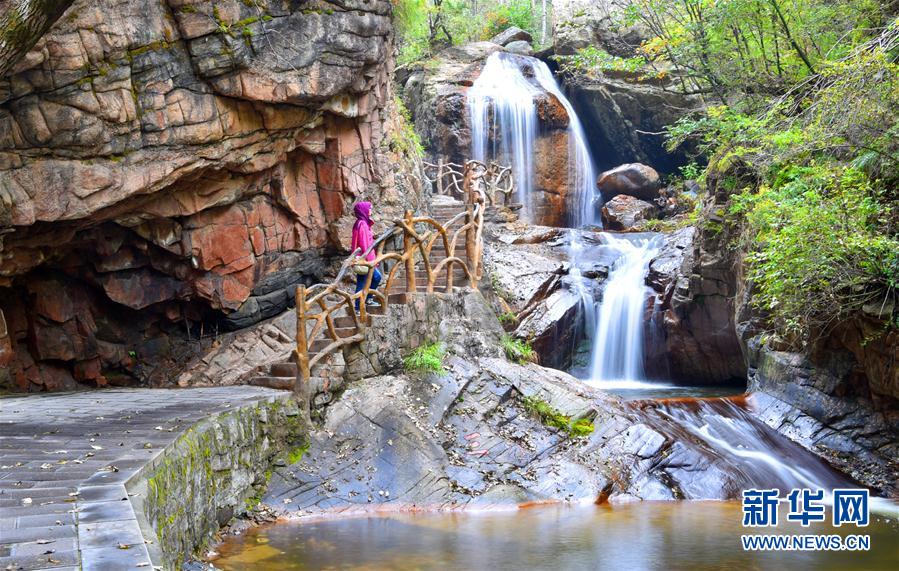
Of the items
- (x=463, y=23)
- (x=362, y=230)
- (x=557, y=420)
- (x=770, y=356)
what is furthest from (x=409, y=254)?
(x=463, y=23)

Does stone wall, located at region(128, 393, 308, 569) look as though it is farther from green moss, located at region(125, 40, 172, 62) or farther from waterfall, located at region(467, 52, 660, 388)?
waterfall, located at region(467, 52, 660, 388)

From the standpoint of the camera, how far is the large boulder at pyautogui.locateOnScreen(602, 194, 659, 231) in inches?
855

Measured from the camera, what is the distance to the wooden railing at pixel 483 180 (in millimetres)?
19938

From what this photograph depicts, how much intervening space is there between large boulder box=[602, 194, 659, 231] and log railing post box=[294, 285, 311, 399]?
14988 millimetres

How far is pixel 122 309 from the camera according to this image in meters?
12.0

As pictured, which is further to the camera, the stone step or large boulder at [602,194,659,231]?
large boulder at [602,194,659,231]

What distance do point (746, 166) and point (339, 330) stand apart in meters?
8.02

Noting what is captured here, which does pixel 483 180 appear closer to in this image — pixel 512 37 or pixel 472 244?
pixel 472 244

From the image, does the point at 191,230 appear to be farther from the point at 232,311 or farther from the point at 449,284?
the point at 449,284

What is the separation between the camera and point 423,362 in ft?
30.8

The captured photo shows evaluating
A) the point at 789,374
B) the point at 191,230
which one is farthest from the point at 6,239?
the point at 789,374

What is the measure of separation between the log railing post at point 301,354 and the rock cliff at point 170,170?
3.34m

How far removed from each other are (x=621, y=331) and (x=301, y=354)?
947 cm

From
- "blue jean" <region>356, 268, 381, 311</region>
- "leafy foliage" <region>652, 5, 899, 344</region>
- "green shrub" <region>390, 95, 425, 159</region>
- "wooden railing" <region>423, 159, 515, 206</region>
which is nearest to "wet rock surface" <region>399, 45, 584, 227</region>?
"wooden railing" <region>423, 159, 515, 206</region>
